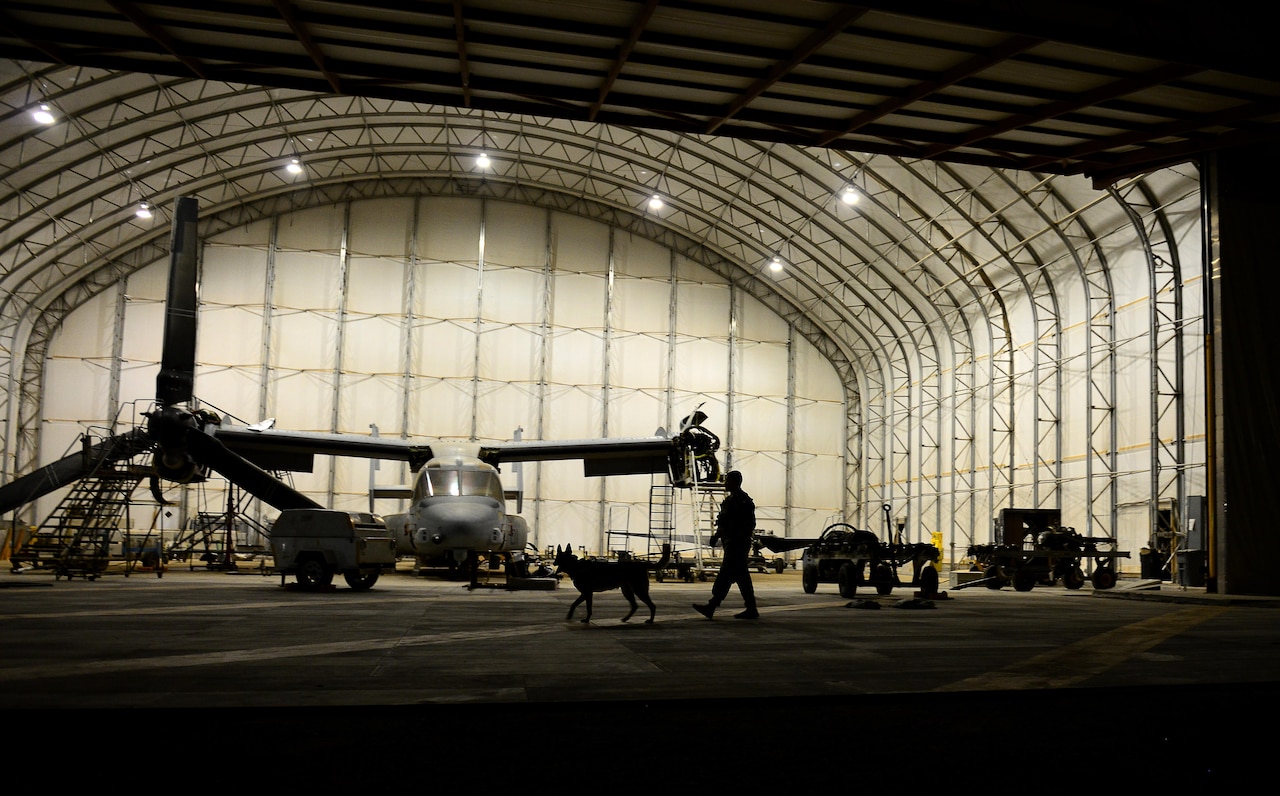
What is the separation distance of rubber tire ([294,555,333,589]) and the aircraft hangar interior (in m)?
5.63

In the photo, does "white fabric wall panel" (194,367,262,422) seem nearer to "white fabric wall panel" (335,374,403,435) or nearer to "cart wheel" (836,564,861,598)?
"white fabric wall panel" (335,374,403,435)

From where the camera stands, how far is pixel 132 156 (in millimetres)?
36125

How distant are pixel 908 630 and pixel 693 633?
106 inches

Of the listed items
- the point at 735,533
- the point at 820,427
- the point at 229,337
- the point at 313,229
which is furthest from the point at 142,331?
the point at 735,533

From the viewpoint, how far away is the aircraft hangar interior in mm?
15016

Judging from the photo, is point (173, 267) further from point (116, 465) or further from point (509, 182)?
point (509, 182)

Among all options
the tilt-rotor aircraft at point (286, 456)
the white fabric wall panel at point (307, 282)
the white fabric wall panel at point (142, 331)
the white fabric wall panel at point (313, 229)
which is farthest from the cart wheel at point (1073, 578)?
the white fabric wall panel at point (142, 331)

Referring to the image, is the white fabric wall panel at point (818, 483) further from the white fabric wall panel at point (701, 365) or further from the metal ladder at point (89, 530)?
the metal ladder at point (89, 530)

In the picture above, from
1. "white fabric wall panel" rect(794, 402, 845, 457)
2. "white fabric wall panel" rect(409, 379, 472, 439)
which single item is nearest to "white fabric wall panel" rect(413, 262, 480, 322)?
"white fabric wall panel" rect(409, 379, 472, 439)

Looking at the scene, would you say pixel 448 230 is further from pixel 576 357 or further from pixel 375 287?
pixel 576 357

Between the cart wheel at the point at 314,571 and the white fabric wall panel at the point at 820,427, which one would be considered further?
the white fabric wall panel at the point at 820,427

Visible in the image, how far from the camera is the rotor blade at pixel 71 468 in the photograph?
22906 millimetres

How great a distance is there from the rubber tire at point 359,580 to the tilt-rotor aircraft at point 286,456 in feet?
8.90

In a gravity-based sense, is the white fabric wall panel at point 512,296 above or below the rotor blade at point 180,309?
above
